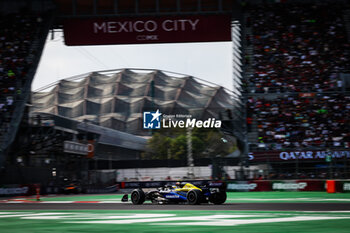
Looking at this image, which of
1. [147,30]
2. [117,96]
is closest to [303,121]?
[147,30]

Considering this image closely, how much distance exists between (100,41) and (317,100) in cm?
1856

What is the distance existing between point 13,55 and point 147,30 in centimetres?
1107

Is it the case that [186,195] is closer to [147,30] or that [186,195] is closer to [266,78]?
[266,78]

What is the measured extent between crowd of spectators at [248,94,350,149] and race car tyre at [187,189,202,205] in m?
16.8

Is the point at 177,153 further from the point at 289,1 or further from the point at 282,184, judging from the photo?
the point at 289,1

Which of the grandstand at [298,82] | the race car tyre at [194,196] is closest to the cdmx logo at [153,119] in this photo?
the grandstand at [298,82]

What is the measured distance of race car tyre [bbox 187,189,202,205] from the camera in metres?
15.8

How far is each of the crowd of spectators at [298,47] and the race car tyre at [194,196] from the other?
20.4 meters

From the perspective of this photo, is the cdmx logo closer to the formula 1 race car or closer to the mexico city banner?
the mexico city banner

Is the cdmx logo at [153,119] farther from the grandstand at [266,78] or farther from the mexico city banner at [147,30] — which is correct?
the mexico city banner at [147,30]

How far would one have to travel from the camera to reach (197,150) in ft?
122

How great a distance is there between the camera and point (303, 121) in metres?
32.5

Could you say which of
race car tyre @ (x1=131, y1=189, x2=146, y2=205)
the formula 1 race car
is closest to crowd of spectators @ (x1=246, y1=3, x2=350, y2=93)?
the formula 1 race car

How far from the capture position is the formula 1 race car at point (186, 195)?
15969 millimetres
